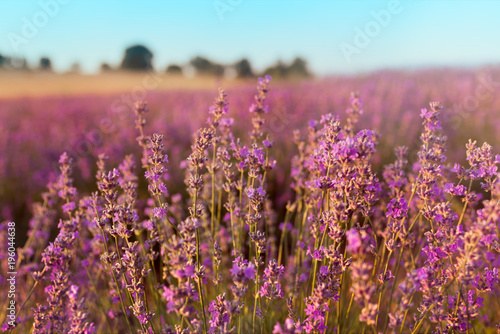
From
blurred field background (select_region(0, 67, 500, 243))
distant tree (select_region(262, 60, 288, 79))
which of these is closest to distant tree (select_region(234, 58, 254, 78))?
distant tree (select_region(262, 60, 288, 79))

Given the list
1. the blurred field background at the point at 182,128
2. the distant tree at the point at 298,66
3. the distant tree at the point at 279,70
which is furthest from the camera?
→ the distant tree at the point at 298,66

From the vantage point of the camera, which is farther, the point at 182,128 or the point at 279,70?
the point at 279,70

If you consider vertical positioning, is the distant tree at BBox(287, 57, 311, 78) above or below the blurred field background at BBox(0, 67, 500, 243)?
above

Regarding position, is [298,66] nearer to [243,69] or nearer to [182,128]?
[243,69]

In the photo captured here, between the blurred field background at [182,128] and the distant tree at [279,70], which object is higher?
the distant tree at [279,70]

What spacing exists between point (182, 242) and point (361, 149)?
2.24 ft

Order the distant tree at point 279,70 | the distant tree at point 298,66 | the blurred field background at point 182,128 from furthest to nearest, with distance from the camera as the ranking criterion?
the distant tree at point 298,66
the distant tree at point 279,70
the blurred field background at point 182,128

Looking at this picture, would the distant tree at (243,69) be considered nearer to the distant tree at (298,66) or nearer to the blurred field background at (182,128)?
the distant tree at (298,66)

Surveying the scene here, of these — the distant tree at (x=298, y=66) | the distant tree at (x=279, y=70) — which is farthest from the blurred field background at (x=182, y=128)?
the distant tree at (x=298, y=66)

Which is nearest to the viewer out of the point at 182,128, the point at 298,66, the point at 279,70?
the point at 182,128

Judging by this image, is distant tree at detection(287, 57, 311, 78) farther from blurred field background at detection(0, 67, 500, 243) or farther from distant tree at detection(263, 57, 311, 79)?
blurred field background at detection(0, 67, 500, 243)

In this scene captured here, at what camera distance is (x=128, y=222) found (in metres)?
1.44

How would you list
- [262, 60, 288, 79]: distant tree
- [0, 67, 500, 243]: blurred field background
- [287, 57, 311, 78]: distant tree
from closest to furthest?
1. [0, 67, 500, 243]: blurred field background
2. [262, 60, 288, 79]: distant tree
3. [287, 57, 311, 78]: distant tree

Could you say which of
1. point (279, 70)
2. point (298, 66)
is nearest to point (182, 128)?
point (279, 70)
